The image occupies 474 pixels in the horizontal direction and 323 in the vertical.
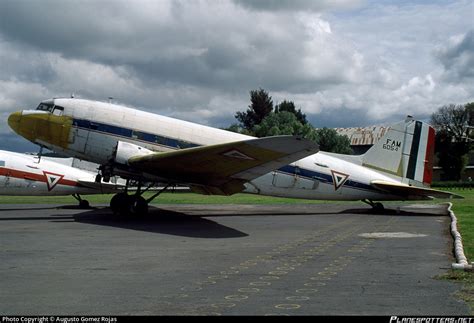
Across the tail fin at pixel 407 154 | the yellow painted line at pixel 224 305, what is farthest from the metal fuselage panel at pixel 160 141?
the yellow painted line at pixel 224 305

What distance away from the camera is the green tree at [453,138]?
9744cm

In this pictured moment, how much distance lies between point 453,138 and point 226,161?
9619 cm

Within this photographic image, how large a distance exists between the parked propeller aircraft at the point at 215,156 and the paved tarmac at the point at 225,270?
268cm

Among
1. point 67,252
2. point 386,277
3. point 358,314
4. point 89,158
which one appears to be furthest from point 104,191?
point 358,314

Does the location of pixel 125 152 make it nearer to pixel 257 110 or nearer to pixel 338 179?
pixel 338 179

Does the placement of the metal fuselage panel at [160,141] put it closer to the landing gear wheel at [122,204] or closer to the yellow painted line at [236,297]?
the landing gear wheel at [122,204]

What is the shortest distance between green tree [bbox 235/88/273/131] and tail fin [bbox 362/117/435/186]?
90647mm

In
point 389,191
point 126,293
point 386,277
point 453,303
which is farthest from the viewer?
point 389,191

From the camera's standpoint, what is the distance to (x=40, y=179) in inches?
1006

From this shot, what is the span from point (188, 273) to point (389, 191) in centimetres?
1784

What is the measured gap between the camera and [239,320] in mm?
5691

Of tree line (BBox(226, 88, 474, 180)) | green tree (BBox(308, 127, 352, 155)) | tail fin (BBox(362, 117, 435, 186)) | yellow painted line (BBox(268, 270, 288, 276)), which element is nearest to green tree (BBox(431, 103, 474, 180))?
tree line (BBox(226, 88, 474, 180))

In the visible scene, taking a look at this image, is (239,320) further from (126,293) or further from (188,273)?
(188,273)

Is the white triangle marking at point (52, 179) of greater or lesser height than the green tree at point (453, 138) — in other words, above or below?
below
